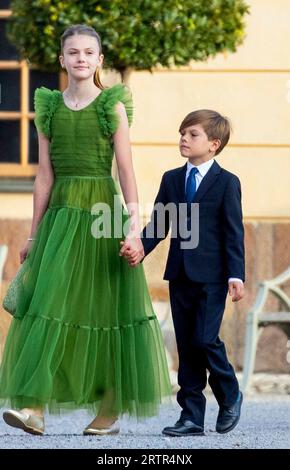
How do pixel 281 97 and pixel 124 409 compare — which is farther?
pixel 281 97

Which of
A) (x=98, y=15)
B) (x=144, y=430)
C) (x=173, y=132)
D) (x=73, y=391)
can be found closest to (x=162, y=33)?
(x=98, y=15)

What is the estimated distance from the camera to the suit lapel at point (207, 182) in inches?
275

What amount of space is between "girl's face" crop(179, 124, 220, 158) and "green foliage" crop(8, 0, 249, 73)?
2.63 meters

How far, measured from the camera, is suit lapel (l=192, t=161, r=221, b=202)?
697 cm

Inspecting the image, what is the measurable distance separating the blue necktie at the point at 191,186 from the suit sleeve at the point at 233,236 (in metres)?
0.15

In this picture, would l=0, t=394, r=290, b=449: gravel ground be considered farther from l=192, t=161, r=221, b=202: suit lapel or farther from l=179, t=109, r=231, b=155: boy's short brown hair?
l=179, t=109, r=231, b=155: boy's short brown hair

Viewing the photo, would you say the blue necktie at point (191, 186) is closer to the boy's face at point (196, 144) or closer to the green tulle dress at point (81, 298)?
the boy's face at point (196, 144)

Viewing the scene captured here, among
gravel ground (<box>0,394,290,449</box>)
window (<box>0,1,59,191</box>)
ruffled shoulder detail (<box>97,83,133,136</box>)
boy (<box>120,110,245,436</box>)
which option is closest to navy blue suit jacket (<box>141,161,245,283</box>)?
boy (<box>120,110,245,436</box>)

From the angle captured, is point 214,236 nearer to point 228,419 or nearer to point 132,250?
point 132,250

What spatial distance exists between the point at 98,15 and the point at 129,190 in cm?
303

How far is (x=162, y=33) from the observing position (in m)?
9.73

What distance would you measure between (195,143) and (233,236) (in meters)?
0.44

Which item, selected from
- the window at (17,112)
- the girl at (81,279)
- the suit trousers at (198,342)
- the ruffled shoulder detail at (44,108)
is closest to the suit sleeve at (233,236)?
the suit trousers at (198,342)

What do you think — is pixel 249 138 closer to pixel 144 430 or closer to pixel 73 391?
pixel 144 430
